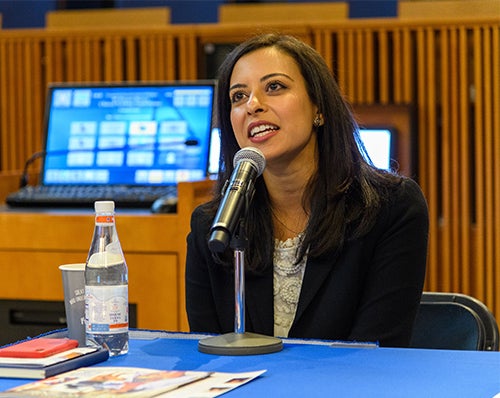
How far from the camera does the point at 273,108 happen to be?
2.08 meters

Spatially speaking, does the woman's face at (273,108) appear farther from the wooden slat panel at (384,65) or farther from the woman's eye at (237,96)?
the wooden slat panel at (384,65)

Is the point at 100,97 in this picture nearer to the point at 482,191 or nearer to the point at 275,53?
the point at 275,53

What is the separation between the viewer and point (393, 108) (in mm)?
5262

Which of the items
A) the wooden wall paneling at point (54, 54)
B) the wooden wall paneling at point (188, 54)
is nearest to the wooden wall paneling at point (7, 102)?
the wooden wall paneling at point (54, 54)

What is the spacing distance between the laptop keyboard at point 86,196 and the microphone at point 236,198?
5.08 feet

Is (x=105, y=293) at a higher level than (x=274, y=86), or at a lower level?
lower

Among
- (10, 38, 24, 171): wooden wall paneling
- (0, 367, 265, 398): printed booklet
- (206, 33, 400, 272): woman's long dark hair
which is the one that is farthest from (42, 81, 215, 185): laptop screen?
(10, 38, 24, 171): wooden wall paneling

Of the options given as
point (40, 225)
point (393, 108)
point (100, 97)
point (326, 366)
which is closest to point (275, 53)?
point (326, 366)

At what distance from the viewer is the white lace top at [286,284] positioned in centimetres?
209

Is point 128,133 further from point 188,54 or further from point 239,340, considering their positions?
point 188,54

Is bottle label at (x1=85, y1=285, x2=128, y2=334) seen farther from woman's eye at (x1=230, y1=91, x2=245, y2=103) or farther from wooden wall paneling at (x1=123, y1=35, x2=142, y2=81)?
wooden wall paneling at (x1=123, y1=35, x2=142, y2=81)

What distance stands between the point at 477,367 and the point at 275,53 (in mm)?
966

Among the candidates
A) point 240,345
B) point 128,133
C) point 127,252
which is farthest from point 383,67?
point 240,345

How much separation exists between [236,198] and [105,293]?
0.94ft
